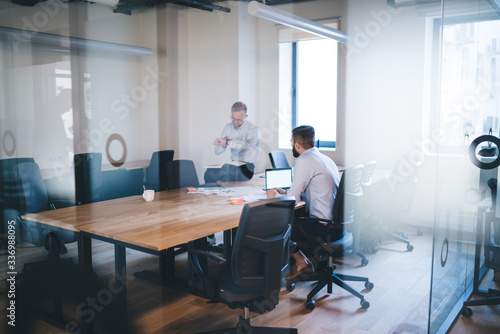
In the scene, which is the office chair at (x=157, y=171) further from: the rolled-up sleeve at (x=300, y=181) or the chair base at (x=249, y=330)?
the chair base at (x=249, y=330)

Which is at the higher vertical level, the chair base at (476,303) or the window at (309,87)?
the window at (309,87)

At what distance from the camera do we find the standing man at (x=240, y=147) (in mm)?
5086

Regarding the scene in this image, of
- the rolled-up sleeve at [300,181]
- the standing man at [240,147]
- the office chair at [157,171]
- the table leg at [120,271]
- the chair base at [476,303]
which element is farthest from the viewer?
the office chair at [157,171]

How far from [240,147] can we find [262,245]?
2.94 meters

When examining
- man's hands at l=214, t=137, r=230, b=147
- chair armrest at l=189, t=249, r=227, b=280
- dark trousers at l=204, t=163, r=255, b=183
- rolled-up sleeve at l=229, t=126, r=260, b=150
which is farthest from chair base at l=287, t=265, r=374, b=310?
rolled-up sleeve at l=229, t=126, r=260, b=150

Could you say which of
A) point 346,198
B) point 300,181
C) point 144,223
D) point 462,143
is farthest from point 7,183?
point 462,143

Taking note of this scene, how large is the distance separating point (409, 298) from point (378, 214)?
66.7 inches

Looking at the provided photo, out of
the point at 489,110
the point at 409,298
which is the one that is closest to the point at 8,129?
the point at 409,298

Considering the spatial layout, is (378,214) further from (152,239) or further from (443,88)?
(152,239)

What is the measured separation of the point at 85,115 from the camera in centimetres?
577

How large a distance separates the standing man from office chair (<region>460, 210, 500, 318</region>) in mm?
2532

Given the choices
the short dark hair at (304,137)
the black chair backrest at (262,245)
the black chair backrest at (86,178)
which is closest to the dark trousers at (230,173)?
the black chair backrest at (86,178)

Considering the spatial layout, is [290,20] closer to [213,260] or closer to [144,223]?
[144,223]

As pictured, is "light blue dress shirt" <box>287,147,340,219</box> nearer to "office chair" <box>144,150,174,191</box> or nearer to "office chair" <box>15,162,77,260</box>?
"office chair" <box>15,162,77,260</box>
